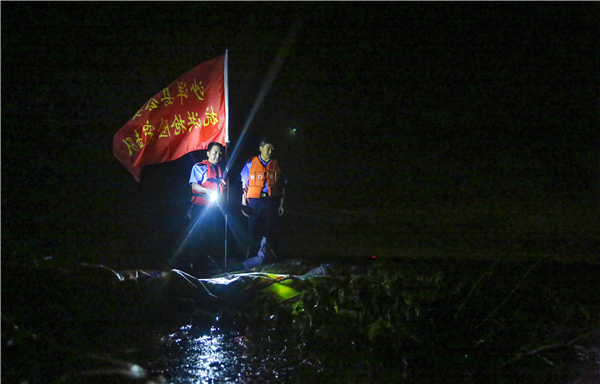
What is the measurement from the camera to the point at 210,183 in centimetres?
624

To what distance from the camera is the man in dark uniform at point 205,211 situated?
6230 millimetres

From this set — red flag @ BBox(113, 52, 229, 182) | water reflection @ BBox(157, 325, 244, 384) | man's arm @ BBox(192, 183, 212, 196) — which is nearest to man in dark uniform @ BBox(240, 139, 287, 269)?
man's arm @ BBox(192, 183, 212, 196)

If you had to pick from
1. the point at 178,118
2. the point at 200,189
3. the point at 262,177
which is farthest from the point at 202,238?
the point at 178,118

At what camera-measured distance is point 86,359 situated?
11.1 feet

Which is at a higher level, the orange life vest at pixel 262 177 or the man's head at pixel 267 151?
the man's head at pixel 267 151

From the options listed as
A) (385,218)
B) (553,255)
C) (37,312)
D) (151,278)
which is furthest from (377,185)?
(37,312)

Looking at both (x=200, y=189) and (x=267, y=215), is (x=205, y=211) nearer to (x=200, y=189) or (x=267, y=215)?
(x=200, y=189)

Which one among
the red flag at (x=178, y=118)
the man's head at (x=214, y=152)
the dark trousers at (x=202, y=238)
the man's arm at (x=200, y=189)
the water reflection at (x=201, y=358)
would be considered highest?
the red flag at (x=178, y=118)

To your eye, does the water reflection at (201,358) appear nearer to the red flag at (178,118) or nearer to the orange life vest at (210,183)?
the orange life vest at (210,183)

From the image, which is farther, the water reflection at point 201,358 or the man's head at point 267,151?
the man's head at point 267,151

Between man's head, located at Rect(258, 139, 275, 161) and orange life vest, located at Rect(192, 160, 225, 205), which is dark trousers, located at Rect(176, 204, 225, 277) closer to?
orange life vest, located at Rect(192, 160, 225, 205)

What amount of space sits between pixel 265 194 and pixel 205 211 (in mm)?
939

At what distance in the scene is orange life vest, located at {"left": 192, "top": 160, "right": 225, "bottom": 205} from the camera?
20.5ft

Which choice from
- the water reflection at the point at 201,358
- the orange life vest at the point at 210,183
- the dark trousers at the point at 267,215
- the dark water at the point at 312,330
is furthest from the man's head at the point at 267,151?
the water reflection at the point at 201,358
